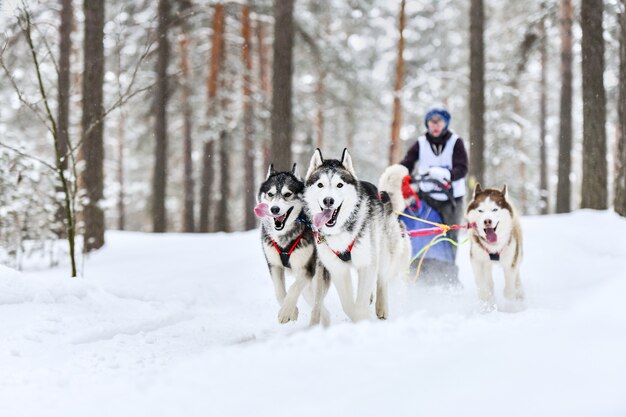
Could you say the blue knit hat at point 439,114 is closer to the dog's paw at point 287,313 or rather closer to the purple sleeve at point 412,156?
the purple sleeve at point 412,156

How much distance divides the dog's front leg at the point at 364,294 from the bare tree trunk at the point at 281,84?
5.07m

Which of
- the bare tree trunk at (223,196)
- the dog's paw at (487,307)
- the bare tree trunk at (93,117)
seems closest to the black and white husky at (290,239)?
the dog's paw at (487,307)

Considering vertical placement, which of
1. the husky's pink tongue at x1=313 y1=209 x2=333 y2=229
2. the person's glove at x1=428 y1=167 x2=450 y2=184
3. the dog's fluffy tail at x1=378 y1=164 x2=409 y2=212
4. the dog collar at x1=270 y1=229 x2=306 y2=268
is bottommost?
the dog collar at x1=270 y1=229 x2=306 y2=268

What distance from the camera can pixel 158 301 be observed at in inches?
225

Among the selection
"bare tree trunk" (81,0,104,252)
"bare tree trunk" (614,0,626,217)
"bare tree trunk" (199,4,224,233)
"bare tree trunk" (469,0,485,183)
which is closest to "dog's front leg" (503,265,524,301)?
"bare tree trunk" (614,0,626,217)

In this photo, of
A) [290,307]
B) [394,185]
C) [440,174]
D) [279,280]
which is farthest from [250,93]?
[290,307]

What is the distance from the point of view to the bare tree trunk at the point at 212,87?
1388cm

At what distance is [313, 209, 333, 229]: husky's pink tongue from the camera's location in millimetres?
3658

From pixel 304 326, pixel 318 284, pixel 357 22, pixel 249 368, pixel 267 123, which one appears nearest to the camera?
pixel 249 368

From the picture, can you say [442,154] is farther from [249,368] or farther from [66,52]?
[66,52]

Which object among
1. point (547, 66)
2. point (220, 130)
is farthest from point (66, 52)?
point (547, 66)

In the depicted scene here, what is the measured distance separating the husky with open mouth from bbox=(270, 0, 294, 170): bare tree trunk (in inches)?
168

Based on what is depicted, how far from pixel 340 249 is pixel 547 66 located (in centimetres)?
2241

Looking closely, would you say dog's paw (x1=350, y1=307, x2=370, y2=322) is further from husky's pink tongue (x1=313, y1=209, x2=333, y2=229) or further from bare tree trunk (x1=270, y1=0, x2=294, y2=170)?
bare tree trunk (x1=270, y1=0, x2=294, y2=170)
